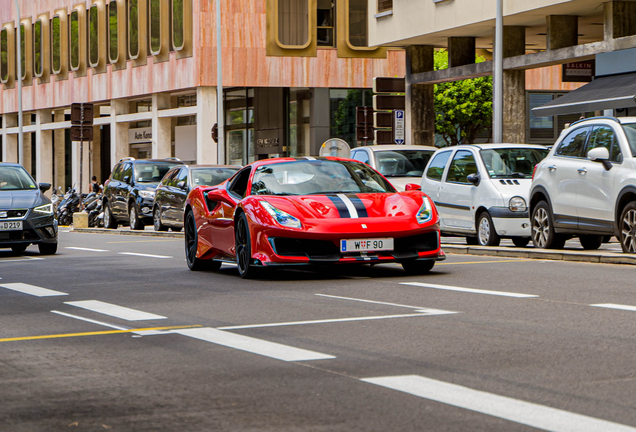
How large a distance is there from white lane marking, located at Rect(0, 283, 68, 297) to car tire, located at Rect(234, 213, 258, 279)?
6.69 ft

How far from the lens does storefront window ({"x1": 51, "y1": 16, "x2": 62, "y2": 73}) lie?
214 ft

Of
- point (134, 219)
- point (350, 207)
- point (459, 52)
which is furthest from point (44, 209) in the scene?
point (459, 52)

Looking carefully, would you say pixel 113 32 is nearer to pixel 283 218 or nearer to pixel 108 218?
pixel 108 218

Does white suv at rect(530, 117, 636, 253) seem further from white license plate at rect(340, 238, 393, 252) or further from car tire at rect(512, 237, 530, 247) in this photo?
white license plate at rect(340, 238, 393, 252)

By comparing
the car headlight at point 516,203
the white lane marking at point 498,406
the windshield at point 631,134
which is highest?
the windshield at point 631,134

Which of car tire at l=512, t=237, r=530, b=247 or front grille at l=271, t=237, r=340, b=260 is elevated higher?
front grille at l=271, t=237, r=340, b=260

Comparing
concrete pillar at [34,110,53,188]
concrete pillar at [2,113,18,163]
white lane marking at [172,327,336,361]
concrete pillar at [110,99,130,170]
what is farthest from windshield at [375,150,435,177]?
concrete pillar at [2,113,18,163]

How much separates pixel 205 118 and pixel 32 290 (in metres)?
38.9

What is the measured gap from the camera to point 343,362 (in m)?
6.62

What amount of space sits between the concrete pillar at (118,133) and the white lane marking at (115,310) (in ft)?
161

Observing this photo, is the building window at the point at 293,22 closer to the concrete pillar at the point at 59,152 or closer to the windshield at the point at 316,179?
the concrete pillar at the point at 59,152

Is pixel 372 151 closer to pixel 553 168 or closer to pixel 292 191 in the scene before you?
pixel 553 168

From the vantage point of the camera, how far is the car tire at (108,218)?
33.1m

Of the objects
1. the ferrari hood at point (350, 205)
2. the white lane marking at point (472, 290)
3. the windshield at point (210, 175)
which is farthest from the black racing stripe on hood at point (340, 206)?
the windshield at point (210, 175)
